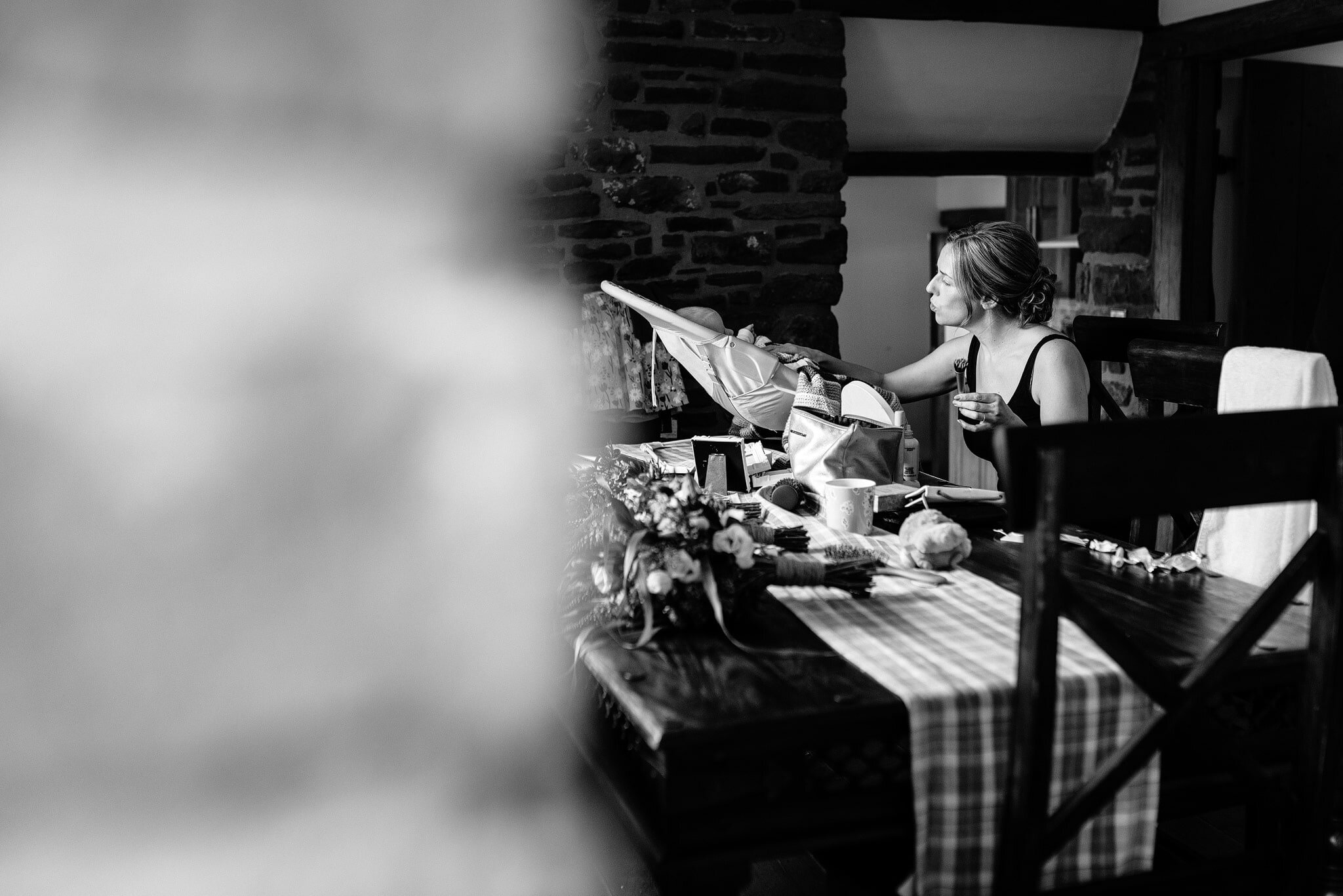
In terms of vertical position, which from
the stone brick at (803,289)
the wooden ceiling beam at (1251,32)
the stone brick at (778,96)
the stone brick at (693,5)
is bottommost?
the stone brick at (803,289)

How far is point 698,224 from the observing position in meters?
3.88

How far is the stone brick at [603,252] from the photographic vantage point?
3732mm

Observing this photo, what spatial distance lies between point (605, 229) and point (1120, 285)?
2.26 meters

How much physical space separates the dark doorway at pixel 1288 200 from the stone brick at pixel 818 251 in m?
1.74

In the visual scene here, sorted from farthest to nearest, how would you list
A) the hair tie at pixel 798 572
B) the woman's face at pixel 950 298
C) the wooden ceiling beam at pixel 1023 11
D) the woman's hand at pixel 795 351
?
the wooden ceiling beam at pixel 1023 11 < the woman's hand at pixel 795 351 < the woman's face at pixel 950 298 < the hair tie at pixel 798 572

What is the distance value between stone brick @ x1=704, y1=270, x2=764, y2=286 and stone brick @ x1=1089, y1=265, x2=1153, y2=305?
1.69 meters

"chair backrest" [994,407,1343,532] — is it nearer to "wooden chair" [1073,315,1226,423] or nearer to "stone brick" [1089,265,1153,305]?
"wooden chair" [1073,315,1226,423]

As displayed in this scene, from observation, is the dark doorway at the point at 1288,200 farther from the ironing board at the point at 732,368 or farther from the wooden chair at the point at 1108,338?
the ironing board at the point at 732,368

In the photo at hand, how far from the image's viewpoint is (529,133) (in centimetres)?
363

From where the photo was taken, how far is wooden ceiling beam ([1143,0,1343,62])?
3.83m

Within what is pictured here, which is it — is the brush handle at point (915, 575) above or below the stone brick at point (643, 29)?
below

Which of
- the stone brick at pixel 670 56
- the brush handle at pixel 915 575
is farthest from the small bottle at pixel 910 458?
the stone brick at pixel 670 56

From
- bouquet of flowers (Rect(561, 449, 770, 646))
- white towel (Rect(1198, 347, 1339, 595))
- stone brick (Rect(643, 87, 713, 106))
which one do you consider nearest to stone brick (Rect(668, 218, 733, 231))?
stone brick (Rect(643, 87, 713, 106))

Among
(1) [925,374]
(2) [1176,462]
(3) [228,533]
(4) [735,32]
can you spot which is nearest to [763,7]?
(4) [735,32]
